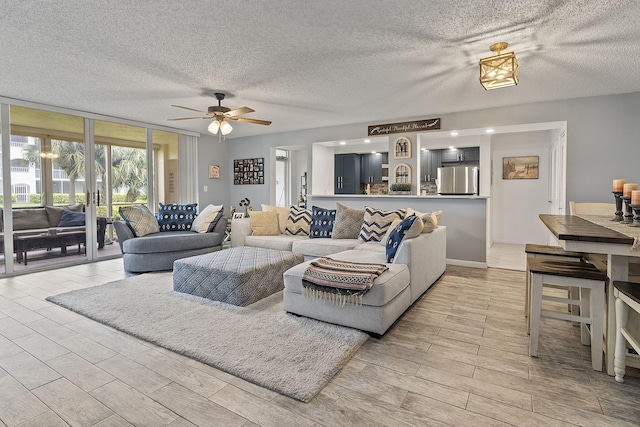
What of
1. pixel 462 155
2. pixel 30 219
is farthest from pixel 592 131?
pixel 30 219

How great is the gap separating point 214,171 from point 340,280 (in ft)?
18.3

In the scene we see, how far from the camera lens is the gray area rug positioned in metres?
1.96

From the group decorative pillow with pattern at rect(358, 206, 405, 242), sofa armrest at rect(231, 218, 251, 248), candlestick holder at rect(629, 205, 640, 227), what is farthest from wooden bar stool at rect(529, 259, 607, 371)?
sofa armrest at rect(231, 218, 251, 248)

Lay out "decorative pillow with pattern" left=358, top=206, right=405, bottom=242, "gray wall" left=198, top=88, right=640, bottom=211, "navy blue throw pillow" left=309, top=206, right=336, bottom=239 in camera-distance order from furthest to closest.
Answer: "navy blue throw pillow" left=309, top=206, right=336, bottom=239
"decorative pillow with pattern" left=358, top=206, right=405, bottom=242
"gray wall" left=198, top=88, right=640, bottom=211

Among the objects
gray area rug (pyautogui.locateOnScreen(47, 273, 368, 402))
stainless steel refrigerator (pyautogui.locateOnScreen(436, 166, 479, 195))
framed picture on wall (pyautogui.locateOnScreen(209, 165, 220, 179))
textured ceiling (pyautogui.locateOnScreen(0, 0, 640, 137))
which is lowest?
gray area rug (pyautogui.locateOnScreen(47, 273, 368, 402))

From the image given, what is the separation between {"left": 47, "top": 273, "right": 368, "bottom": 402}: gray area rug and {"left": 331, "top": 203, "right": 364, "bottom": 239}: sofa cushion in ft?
4.54

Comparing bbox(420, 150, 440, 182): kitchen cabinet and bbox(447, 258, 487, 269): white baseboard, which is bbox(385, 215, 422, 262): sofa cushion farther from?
bbox(420, 150, 440, 182): kitchen cabinet

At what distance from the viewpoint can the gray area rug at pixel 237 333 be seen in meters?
1.96

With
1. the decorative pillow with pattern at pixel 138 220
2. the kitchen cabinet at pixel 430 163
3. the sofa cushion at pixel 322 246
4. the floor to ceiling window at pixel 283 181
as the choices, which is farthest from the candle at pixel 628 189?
the floor to ceiling window at pixel 283 181

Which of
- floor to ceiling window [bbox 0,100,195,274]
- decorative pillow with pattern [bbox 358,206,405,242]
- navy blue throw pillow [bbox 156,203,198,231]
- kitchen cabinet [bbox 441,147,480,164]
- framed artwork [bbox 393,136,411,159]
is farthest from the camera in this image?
kitchen cabinet [bbox 441,147,480,164]

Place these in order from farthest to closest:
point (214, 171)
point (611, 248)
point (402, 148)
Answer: point (214, 171)
point (402, 148)
point (611, 248)

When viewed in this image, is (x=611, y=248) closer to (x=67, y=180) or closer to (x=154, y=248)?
(x=154, y=248)

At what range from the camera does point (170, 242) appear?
4508 millimetres

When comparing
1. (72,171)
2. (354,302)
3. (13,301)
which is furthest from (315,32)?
(72,171)
